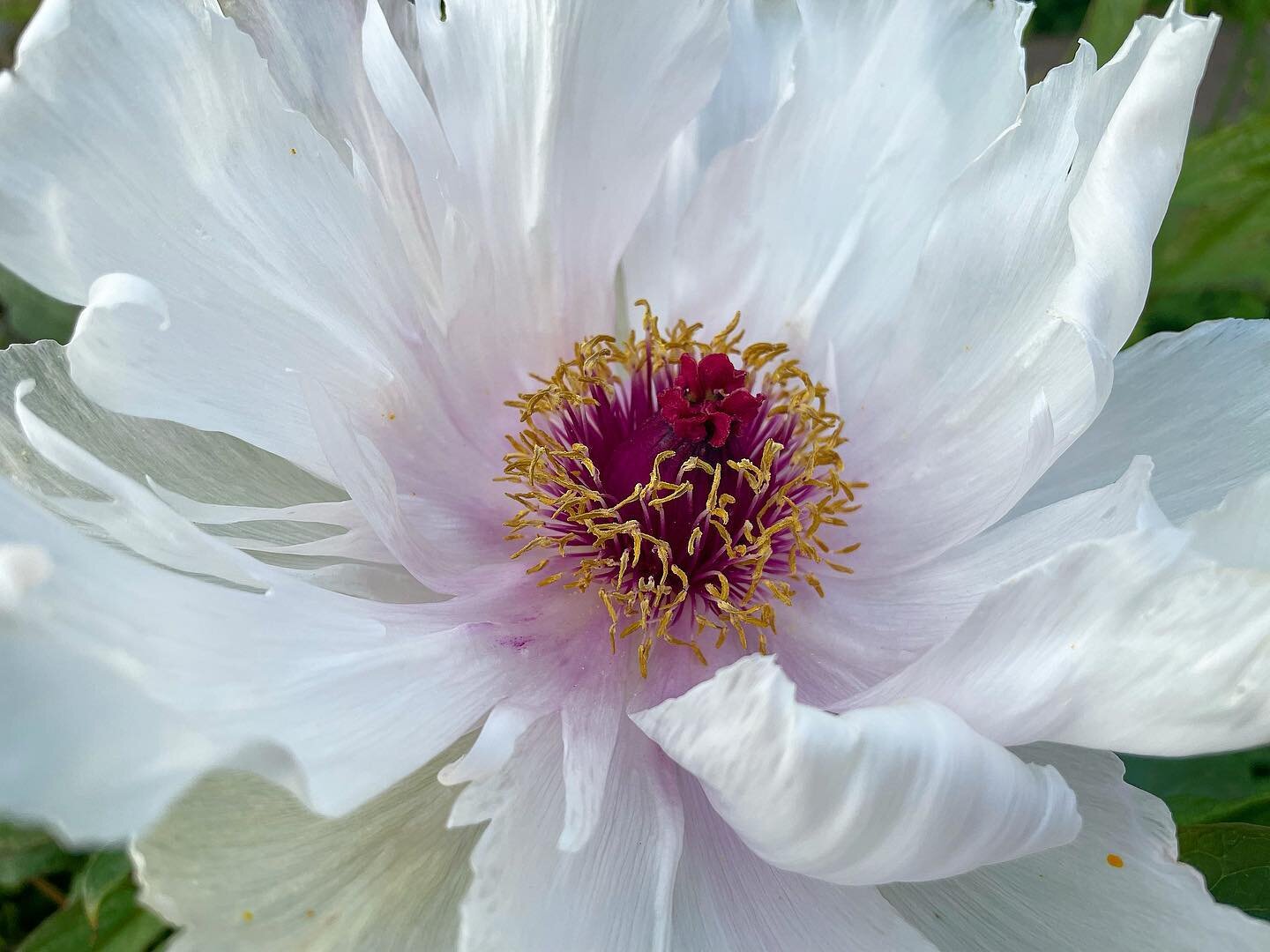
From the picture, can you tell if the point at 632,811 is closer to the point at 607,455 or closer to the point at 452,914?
the point at 452,914

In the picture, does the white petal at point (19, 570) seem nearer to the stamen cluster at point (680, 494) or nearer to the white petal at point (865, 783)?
the white petal at point (865, 783)

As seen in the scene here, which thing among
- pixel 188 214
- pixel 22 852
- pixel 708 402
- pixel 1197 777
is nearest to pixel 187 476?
pixel 188 214

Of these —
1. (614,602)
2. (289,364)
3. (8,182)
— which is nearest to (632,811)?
(614,602)

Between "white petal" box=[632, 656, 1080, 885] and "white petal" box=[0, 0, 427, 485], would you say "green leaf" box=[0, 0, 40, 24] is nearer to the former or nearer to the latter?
"white petal" box=[0, 0, 427, 485]

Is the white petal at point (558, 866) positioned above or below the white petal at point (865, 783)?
below

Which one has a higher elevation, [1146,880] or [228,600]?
[228,600]

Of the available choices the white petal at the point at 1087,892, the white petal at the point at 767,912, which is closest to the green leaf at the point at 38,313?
the white petal at the point at 767,912

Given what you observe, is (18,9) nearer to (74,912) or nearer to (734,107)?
(734,107)
